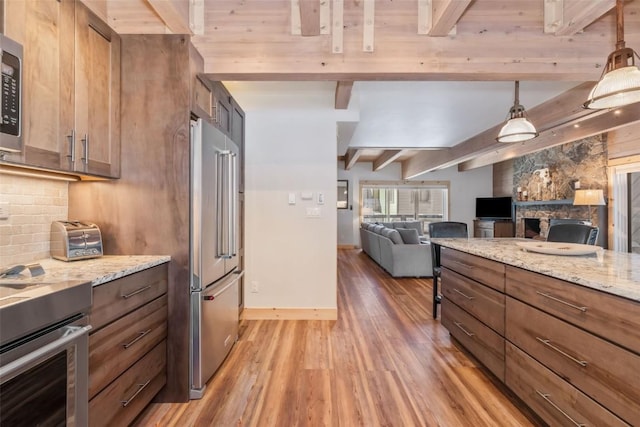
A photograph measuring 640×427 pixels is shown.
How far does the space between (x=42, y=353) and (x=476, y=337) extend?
8.34 ft

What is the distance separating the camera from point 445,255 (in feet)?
9.54

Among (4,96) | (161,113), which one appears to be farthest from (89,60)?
(4,96)

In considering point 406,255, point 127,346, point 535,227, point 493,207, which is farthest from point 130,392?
point 493,207

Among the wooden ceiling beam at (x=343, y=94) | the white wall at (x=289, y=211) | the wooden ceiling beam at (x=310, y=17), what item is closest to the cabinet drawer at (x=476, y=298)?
the white wall at (x=289, y=211)

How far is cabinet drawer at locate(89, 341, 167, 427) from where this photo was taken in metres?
1.37

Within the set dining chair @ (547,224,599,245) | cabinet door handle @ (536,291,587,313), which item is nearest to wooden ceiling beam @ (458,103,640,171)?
dining chair @ (547,224,599,245)

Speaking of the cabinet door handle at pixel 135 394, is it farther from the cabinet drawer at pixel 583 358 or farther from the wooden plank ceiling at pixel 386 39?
the cabinet drawer at pixel 583 358

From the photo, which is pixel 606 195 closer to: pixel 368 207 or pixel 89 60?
pixel 368 207

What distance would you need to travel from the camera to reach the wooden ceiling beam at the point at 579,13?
1874 millimetres

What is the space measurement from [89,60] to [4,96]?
627mm

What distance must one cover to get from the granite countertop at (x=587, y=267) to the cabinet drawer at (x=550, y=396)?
0.51 meters

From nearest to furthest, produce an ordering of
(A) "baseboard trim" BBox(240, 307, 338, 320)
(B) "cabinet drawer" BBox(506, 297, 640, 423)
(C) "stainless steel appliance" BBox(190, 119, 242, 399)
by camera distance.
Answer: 1. (B) "cabinet drawer" BBox(506, 297, 640, 423)
2. (C) "stainless steel appliance" BBox(190, 119, 242, 399)
3. (A) "baseboard trim" BBox(240, 307, 338, 320)

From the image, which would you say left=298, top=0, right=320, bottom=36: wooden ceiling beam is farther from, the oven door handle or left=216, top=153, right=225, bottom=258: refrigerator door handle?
the oven door handle

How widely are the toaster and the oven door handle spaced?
70 centimetres
